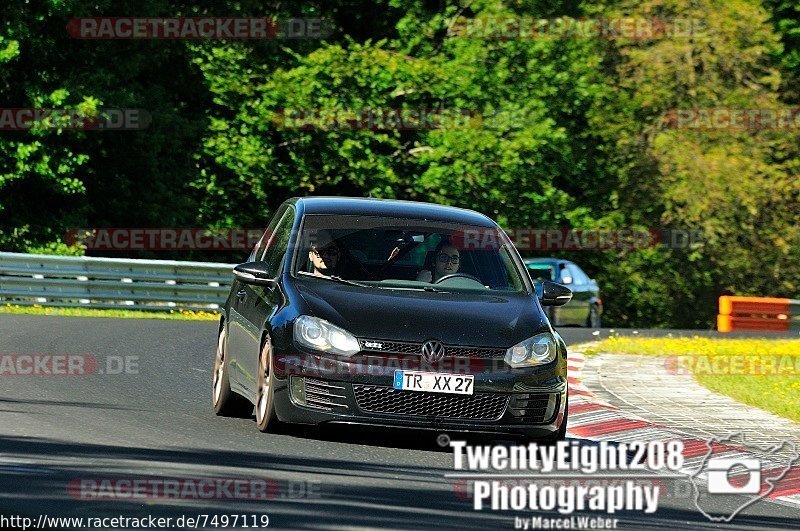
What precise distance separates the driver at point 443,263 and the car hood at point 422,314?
38cm

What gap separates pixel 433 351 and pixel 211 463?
5.91 feet

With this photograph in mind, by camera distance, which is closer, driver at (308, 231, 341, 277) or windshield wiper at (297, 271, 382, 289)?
windshield wiper at (297, 271, 382, 289)

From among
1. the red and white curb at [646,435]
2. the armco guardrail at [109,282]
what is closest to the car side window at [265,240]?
the red and white curb at [646,435]

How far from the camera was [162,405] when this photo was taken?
42.6ft

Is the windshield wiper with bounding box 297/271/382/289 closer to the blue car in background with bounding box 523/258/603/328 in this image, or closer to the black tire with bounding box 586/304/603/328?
the blue car in background with bounding box 523/258/603/328

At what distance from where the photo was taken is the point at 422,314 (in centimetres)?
1112

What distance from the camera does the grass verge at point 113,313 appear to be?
26.9 m

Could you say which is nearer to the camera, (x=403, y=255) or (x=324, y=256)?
(x=324, y=256)

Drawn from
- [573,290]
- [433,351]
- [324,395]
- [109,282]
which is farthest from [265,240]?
[573,290]

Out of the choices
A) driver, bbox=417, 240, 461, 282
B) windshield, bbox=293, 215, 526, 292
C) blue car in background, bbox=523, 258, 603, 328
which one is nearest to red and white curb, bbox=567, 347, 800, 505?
windshield, bbox=293, 215, 526, 292

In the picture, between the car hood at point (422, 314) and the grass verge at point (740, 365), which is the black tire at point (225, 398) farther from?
the grass verge at point (740, 365)

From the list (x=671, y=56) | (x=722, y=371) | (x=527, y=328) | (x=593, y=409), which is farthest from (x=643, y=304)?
(x=527, y=328)

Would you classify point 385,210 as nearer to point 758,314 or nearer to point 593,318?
point 593,318

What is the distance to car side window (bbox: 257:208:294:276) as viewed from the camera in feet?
40.3
